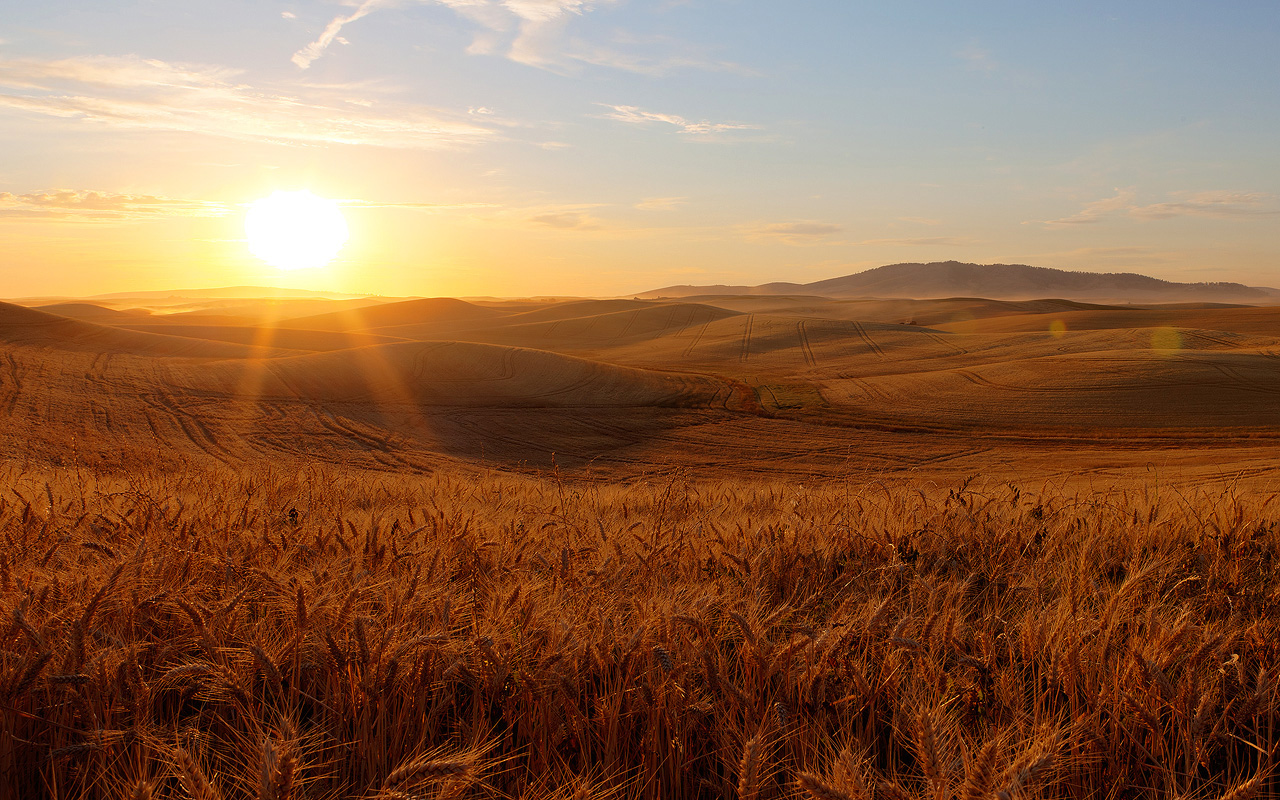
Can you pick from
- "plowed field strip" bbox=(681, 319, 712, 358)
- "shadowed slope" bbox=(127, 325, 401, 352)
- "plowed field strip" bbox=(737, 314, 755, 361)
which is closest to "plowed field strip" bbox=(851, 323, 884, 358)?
"plowed field strip" bbox=(737, 314, 755, 361)

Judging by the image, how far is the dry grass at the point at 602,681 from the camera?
1798 millimetres

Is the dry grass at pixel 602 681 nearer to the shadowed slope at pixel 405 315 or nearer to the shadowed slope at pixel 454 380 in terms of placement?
the shadowed slope at pixel 454 380

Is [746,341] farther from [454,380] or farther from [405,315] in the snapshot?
[405,315]

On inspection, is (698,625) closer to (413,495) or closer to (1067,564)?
(1067,564)

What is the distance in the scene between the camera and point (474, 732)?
2047 mm

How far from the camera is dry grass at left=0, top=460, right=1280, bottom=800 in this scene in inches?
70.8

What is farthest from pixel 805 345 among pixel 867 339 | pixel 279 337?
pixel 279 337

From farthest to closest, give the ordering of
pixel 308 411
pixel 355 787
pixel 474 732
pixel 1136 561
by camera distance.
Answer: pixel 308 411, pixel 1136 561, pixel 474 732, pixel 355 787

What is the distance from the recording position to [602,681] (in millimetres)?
2213

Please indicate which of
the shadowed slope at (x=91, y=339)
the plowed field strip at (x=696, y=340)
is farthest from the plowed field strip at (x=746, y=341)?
the shadowed slope at (x=91, y=339)

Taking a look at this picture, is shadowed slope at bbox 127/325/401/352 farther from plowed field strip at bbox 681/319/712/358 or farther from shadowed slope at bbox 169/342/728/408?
plowed field strip at bbox 681/319/712/358

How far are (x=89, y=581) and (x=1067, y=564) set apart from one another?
12.4 feet

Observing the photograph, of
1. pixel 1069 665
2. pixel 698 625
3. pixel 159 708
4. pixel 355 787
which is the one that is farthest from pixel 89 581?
pixel 1069 665

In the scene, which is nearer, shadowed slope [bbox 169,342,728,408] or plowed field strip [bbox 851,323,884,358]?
shadowed slope [bbox 169,342,728,408]
